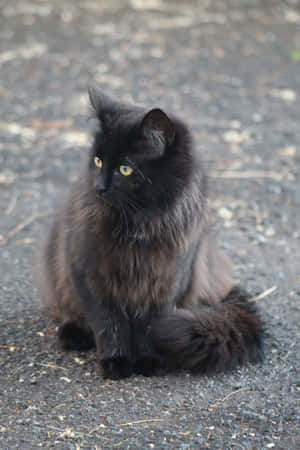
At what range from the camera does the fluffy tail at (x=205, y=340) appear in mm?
2779

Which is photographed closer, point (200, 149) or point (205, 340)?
point (205, 340)

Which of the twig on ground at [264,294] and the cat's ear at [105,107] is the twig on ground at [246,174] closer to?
the twig on ground at [264,294]

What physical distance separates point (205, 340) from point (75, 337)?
714 mm

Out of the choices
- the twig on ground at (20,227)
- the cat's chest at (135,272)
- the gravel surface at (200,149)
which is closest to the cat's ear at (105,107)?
the cat's chest at (135,272)

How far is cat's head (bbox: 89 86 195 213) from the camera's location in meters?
2.50

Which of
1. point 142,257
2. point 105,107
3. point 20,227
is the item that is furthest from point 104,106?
point 20,227

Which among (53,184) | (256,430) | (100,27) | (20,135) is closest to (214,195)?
(53,184)

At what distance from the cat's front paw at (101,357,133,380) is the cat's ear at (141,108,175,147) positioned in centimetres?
108

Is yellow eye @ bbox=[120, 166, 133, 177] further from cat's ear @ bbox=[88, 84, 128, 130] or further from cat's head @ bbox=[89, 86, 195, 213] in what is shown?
cat's ear @ bbox=[88, 84, 128, 130]

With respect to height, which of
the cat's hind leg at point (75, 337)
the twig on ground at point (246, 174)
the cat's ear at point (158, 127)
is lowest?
the twig on ground at point (246, 174)

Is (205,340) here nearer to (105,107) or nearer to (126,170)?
(126,170)

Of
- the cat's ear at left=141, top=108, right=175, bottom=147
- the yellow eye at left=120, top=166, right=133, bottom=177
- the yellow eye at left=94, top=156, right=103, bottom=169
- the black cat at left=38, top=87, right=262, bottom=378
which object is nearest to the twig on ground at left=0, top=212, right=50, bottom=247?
the black cat at left=38, top=87, right=262, bottom=378

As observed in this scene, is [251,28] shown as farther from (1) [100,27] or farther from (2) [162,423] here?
(2) [162,423]

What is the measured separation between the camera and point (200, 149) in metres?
4.58
